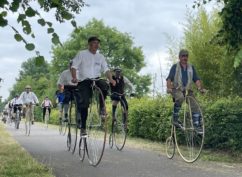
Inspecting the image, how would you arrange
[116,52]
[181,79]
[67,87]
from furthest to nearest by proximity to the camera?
[116,52] → [67,87] → [181,79]

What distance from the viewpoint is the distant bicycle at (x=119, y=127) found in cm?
1254

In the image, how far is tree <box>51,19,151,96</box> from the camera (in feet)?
216

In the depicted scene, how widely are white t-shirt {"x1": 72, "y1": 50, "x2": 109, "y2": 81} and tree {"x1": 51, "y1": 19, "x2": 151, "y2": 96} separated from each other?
183ft

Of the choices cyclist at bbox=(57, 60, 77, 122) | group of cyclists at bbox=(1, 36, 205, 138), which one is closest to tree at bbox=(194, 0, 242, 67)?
group of cyclists at bbox=(1, 36, 205, 138)

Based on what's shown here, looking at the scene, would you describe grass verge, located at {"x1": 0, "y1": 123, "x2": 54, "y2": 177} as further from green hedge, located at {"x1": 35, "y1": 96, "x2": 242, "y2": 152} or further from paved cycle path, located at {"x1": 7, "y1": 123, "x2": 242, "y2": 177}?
green hedge, located at {"x1": 35, "y1": 96, "x2": 242, "y2": 152}

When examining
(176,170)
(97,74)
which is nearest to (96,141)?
(97,74)

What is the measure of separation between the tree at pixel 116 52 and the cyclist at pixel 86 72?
5583cm

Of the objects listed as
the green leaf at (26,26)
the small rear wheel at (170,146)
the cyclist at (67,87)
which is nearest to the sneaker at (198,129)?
the small rear wheel at (170,146)

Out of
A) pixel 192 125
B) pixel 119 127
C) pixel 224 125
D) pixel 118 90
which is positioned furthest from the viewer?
pixel 119 127

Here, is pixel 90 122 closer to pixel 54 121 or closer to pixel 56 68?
pixel 54 121

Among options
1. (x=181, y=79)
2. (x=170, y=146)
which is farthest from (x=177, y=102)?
(x=170, y=146)

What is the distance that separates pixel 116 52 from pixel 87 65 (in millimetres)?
58787

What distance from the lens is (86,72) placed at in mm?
9336

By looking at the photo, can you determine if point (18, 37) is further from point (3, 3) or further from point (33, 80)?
point (33, 80)
